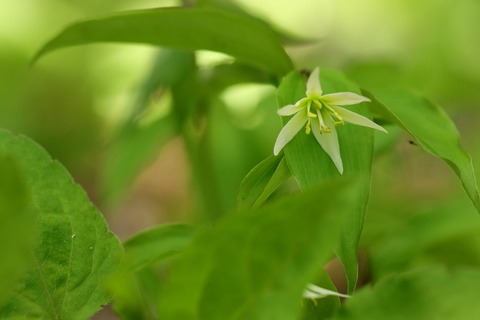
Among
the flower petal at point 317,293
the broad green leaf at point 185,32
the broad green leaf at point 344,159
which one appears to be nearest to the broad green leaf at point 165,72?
the broad green leaf at point 185,32

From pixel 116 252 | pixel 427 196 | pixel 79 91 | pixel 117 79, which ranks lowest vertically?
pixel 427 196

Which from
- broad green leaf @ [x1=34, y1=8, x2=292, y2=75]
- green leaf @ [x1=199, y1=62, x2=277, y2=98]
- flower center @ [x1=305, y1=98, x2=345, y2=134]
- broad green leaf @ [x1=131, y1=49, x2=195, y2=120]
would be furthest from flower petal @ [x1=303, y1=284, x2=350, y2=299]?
broad green leaf @ [x1=131, y1=49, x2=195, y2=120]

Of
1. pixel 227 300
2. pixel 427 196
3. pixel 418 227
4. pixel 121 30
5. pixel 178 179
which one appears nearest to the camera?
pixel 227 300

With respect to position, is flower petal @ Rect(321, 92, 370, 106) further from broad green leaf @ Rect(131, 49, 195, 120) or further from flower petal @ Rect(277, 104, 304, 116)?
broad green leaf @ Rect(131, 49, 195, 120)

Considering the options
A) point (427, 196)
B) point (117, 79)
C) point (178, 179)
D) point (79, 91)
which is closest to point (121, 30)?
point (117, 79)

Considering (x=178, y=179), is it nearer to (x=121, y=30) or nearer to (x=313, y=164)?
(x=121, y=30)

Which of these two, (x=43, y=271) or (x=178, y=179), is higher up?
(x=43, y=271)

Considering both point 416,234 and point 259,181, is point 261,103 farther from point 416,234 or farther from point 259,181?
point 259,181
